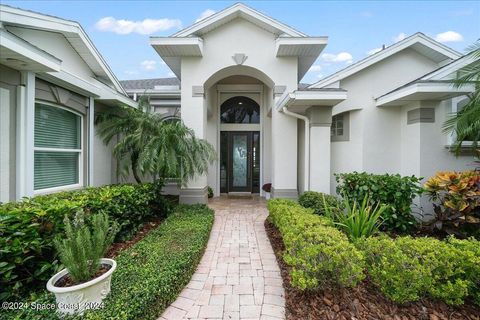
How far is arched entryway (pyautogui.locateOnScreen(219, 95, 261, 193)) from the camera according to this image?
Answer: 10977mm

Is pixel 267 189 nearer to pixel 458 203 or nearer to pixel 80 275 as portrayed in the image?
pixel 458 203

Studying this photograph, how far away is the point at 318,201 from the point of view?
623 centimetres

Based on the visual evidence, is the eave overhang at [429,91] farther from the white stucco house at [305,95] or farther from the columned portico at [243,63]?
the columned portico at [243,63]

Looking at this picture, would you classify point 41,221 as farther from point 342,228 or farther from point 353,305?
point 342,228

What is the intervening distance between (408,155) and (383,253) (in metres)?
5.75

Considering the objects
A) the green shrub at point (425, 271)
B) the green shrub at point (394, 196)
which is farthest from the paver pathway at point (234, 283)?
the green shrub at point (394, 196)

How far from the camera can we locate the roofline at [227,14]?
7.56 metres

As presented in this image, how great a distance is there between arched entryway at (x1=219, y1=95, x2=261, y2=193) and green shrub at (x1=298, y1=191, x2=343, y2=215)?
13.9 feet

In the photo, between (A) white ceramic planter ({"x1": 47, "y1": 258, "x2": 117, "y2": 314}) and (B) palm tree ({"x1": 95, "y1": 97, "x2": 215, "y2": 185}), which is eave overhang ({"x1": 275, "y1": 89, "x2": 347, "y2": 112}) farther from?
(A) white ceramic planter ({"x1": 47, "y1": 258, "x2": 117, "y2": 314})

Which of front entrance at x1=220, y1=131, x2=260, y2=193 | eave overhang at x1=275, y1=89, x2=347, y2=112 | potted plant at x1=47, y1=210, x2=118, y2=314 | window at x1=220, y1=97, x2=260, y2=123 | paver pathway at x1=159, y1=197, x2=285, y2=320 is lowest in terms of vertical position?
paver pathway at x1=159, y1=197, x2=285, y2=320

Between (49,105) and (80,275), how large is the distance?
4.70 m

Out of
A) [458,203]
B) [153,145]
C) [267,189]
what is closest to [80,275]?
[153,145]

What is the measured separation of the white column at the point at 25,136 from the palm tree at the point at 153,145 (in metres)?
2.02

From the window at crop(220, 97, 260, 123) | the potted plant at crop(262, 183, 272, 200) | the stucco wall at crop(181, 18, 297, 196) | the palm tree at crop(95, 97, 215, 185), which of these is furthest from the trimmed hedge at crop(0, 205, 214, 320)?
the window at crop(220, 97, 260, 123)
